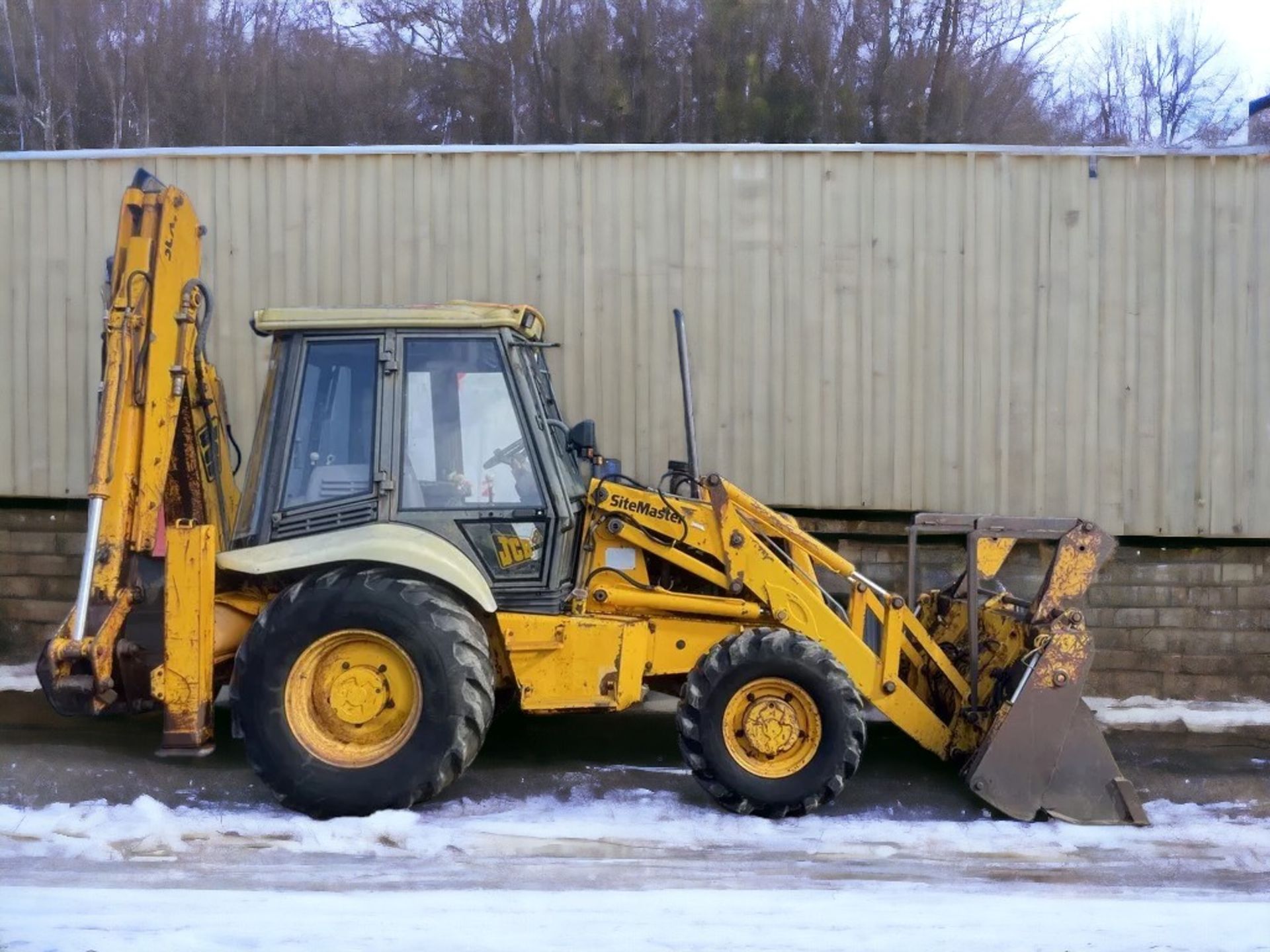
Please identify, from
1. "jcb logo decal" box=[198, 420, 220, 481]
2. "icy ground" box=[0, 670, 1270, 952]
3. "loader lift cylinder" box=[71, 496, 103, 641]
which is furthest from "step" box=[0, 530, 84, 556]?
"loader lift cylinder" box=[71, 496, 103, 641]

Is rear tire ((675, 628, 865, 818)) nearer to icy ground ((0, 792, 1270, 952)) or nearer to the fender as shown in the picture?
icy ground ((0, 792, 1270, 952))

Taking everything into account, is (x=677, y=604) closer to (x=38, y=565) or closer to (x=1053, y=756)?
(x=1053, y=756)

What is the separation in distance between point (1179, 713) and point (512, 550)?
16.1 ft

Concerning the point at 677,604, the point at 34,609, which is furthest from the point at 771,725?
the point at 34,609

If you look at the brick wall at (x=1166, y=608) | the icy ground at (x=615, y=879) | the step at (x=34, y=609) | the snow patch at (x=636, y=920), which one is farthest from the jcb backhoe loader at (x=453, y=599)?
the step at (x=34, y=609)

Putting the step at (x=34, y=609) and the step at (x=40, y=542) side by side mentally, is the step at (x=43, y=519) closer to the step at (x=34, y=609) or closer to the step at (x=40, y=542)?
the step at (x=40, y=542)

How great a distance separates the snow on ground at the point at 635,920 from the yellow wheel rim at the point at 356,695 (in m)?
1.11

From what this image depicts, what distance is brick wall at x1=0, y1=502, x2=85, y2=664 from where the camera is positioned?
31.4ft

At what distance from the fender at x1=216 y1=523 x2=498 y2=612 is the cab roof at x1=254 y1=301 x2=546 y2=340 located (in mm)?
1004

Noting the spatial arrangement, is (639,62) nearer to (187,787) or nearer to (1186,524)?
(1186,524)

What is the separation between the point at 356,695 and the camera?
→ 6.16 metres

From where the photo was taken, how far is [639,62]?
17.4 m

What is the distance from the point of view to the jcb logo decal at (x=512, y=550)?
6.33 metres

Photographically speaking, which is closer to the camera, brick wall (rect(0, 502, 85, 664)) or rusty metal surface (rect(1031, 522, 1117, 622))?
rusty metal surface (rect(1031, 522, 1117, 622))
